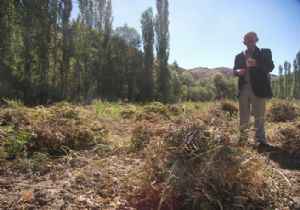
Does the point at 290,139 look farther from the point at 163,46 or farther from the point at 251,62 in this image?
the point at 163,46

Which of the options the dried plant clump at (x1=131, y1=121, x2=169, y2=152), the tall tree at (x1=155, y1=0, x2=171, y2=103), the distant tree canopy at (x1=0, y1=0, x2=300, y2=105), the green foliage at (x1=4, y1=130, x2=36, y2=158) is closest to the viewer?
the green foliage at (x1=4, y1=130, x2=36, y2=158)

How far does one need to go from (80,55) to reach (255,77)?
20661 mm

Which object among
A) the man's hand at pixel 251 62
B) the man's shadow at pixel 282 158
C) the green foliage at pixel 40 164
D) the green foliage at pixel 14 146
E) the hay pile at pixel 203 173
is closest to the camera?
the hay pile at pixel 203 173

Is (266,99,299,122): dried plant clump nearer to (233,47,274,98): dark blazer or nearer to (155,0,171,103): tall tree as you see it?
(233,47,274,98): dark blazer

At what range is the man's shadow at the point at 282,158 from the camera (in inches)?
183

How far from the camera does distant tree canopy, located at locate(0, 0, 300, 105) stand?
62.6 ft

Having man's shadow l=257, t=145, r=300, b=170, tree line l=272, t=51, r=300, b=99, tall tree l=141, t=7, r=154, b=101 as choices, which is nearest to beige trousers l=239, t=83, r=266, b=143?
man's shadow l=257, t=145, r=300, b=170

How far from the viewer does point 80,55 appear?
83.2 feet

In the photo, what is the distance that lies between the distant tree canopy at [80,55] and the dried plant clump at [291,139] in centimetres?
951

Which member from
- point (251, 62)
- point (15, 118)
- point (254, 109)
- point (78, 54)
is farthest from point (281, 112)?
point (78, 54)

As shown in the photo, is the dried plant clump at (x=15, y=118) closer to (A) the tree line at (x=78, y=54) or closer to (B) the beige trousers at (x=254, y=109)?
(B) the beige trousers at (x=254, y=109)

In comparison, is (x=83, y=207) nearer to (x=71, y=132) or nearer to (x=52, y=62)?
(x=71, y=132)

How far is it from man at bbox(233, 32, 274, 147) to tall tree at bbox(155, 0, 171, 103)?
22.5 metres

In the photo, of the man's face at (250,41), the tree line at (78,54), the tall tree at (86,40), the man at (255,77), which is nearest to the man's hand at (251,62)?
the man at (255,77)
